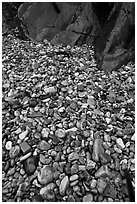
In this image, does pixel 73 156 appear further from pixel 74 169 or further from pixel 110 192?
pixel 110 192

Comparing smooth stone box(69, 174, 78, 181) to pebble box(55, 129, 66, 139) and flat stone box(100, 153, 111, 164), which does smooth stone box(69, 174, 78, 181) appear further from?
pebble box(55, 129, 66, 139)

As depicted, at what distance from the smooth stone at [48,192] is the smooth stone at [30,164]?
0.42 m

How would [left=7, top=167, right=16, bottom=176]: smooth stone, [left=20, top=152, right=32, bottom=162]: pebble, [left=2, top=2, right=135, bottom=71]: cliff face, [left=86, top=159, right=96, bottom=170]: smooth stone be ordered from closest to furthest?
[left=86, top=159, right=96, bottom=170]: smooth stone → [left=7, top=167, right=16, bottom=176]: smooth stone → [left=20, top=152, right=32, bottom=162]: pebble → [left=2, top=2, right=135, bottom=71]: cliff face

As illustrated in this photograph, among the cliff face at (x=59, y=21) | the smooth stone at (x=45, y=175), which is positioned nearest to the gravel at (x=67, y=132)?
the smooth stone at (x=45, y=175)

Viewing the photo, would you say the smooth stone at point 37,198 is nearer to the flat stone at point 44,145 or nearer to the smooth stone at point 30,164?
the smooth stone at point 30,164

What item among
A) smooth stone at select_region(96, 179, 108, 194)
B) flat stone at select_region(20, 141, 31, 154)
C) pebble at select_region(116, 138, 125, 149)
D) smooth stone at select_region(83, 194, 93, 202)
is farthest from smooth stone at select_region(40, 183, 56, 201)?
pebble at select_region(116, 138, 125, 149)

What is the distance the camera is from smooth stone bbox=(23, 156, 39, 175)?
3.74 metres

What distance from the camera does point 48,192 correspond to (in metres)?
3.43

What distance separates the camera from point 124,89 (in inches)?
215

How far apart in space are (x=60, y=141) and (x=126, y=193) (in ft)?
5.11

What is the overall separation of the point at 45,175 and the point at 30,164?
0.39 m

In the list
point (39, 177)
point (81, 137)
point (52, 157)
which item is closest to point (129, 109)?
point (81, 137)

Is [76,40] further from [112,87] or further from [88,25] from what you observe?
[112,87]

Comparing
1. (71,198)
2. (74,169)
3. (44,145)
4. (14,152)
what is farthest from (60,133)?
(71,198)
